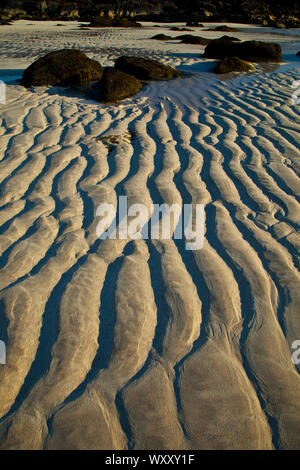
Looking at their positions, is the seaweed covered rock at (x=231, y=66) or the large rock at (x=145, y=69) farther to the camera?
the seaweed covered rock at (x=231, y=66)

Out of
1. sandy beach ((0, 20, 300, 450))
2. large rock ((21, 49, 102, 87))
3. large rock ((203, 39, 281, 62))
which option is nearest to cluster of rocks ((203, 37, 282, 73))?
large rock ((203, 39, 281, 62))

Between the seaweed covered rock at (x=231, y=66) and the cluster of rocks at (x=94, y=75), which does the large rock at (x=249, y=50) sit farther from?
the cluster of rocks at (x=94, y=75)

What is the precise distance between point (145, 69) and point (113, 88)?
4.83 ft

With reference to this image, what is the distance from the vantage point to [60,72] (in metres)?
5.83

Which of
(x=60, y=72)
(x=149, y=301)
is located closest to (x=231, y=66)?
(x=60, y=72)

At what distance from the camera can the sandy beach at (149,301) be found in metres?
1.15

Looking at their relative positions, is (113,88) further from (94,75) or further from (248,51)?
(248,51)

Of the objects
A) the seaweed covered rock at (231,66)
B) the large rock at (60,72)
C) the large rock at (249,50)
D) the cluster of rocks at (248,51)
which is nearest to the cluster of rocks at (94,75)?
the large rock at (60,72)

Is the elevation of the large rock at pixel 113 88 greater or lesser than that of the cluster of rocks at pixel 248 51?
lesser

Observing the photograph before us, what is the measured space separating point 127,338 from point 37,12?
35032 millimetres

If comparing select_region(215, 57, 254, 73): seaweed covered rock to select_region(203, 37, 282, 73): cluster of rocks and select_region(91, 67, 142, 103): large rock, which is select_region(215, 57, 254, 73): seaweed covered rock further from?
select_region(91, 67, 142, 103): large rock

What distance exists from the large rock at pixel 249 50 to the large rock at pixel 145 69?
291 cm

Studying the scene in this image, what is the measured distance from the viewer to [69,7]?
27.2m
